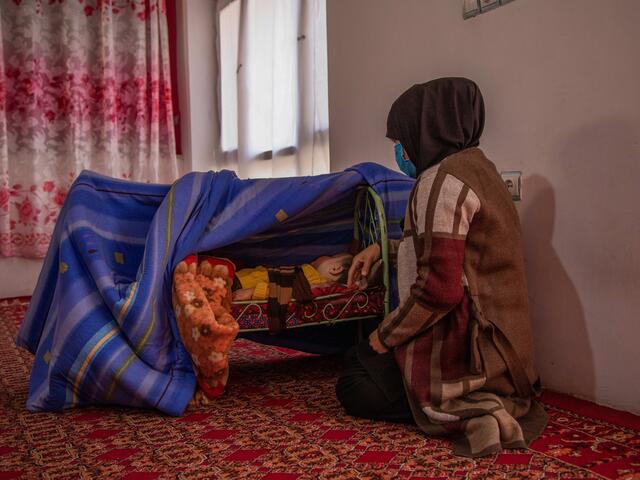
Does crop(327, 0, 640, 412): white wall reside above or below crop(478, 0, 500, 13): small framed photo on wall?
below

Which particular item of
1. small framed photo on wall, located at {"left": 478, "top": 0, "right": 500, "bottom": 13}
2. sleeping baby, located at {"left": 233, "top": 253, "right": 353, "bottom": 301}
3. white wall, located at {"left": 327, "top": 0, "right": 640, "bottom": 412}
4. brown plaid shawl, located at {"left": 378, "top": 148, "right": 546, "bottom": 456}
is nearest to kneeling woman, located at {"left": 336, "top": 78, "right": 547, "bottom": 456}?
brown plaid shawl, located at {"left": 378, "top": 148, "right": 546, "bottom": 456}

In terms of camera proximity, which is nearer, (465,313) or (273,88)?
(465,313)

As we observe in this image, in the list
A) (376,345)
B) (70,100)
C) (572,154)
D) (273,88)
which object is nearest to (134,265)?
(376,345)

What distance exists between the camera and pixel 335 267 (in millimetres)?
2164

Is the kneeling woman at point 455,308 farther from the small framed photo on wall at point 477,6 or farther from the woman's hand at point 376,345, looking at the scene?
the small framed photo on wall at point 477,6

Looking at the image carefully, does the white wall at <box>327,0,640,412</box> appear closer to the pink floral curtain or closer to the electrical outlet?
the electrical outlet

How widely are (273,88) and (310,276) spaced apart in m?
1.99

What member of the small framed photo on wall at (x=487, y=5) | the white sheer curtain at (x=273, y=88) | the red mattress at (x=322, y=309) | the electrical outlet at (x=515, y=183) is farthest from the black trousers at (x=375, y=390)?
the white sheer curtain at (x=273, y=88)

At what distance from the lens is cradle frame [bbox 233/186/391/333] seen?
2024 millimetres

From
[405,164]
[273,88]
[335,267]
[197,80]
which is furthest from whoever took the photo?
[197,80]

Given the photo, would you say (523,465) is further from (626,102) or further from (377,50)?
(377,50)

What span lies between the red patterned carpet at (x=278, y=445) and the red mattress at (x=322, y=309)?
245 millimetres

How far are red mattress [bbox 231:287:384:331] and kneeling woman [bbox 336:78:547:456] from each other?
0.31 meters

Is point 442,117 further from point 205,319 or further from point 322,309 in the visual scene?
point 205,319
